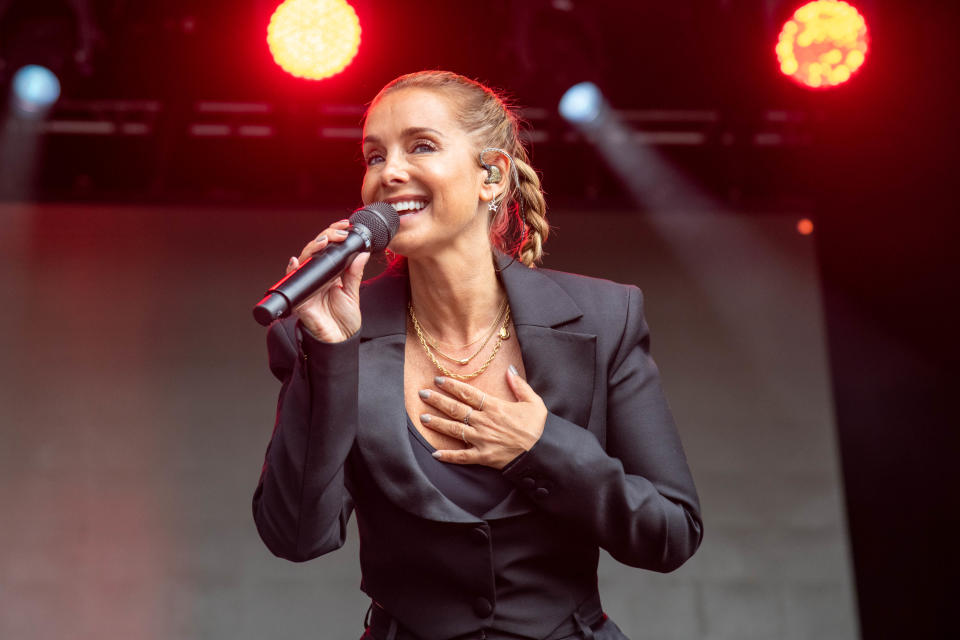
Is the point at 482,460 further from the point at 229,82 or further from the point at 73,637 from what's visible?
the point at 73,637

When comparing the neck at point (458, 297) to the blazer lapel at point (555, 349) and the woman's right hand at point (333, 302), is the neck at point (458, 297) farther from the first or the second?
the woman's right hand at point (333, 302)

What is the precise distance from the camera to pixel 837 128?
3.50 m

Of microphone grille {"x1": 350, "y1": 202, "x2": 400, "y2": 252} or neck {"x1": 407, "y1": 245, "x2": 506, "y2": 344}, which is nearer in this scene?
microphone grille {"x1": 350, "y1": 202, "x2": 400, "y2": 252}

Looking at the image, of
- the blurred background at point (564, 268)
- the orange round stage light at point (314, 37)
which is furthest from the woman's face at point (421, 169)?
the blurred background at point (564, 268)

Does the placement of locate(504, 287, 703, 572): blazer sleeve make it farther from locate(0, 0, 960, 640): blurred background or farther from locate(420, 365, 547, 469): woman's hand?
locate(0, 0, 960, 640): blurred background

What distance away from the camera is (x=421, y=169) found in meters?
1.41

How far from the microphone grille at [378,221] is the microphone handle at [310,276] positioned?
0.02 m

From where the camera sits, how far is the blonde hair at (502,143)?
4.96ft

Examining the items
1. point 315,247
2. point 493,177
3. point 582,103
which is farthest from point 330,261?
point 582,103

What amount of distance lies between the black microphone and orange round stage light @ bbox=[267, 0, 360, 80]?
1744 mm

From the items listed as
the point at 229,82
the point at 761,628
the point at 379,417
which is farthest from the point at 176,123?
the point at 761,628

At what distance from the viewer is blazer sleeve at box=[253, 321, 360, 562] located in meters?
1.23

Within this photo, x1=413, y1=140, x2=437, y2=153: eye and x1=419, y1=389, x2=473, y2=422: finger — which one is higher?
x1=413, y1=140, x2=437, y2=153: eye

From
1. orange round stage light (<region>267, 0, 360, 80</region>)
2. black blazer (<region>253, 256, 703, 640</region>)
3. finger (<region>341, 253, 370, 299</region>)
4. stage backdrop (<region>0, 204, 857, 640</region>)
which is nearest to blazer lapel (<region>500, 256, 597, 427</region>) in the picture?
black blazer (<region>253, 256, 703, 640</region>)
